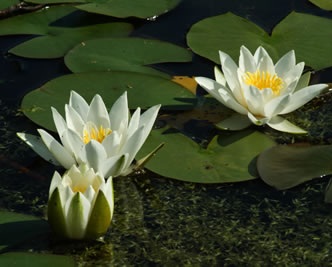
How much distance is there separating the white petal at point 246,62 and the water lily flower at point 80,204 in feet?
3.15

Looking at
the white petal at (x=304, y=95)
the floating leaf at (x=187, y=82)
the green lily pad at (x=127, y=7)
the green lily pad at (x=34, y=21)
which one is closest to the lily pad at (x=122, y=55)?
the floating leaf at (x=187, y=82)

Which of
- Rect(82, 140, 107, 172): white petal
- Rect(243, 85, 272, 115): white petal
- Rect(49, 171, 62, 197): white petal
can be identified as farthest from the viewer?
Rect(243, 85, 272, 115): white petal

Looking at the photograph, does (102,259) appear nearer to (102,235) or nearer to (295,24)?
(102,235)

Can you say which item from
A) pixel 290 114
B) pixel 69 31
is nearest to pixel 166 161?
pixel 290 114

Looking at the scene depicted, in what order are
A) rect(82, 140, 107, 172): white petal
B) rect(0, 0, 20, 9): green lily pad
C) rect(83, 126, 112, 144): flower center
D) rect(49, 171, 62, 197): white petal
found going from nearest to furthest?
rect(49, 171, 62, 197): white petal < rect(82, 140, 107, 172): white petal < rect(83, 126, 112, 144): flower center < rect(0, 0, 20, 9): green lily pad

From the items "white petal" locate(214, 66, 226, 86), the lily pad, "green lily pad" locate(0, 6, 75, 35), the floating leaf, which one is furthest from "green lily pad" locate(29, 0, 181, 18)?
"white petal" locate(214, 66, 226, 86)

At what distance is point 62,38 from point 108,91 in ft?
2.10

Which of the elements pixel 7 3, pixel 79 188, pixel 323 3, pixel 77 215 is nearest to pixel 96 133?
pixel 79 188

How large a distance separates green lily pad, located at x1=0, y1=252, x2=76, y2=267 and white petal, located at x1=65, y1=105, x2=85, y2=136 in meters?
0.57

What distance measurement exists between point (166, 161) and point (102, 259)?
1.82 feet

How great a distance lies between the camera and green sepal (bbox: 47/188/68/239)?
2.56 metres

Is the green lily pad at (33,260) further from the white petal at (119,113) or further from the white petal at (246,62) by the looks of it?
the white petal at (246,62)

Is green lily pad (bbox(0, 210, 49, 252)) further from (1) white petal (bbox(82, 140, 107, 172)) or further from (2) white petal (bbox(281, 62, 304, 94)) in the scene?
(2) white petal (bbox(281, 62, 304, 94))

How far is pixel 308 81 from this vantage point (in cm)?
336
